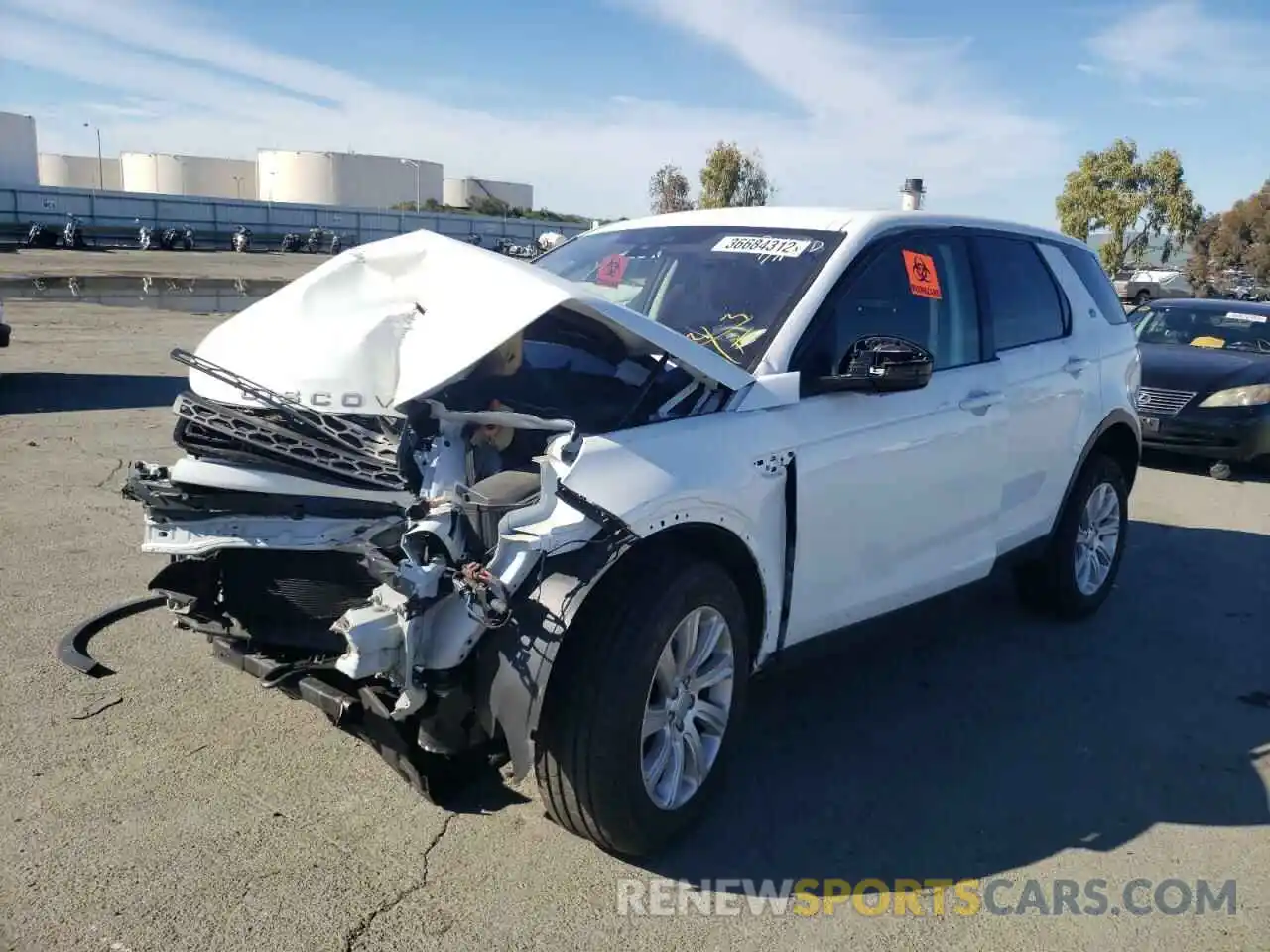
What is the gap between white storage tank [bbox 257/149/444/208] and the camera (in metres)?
107

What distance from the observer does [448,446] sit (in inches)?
127

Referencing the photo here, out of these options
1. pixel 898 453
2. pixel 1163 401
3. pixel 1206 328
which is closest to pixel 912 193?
pixel 898 453

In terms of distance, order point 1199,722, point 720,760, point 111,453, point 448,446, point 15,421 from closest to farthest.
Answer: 1. point 448,446
2. point 720,760
3. point 1199,722
4. point 111,453
5. point 15,421

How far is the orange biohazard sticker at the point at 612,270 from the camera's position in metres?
4.77

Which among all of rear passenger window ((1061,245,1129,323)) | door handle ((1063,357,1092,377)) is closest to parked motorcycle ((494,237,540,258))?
door handle ((1063,357,1092,377))

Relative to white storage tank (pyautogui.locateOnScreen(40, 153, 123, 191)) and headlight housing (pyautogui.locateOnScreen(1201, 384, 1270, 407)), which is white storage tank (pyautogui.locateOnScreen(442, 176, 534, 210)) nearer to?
white storage tank (pyautogui.locateOnScreen(40, 153, 123, 191))

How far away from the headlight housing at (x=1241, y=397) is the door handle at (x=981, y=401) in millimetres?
→ 6567

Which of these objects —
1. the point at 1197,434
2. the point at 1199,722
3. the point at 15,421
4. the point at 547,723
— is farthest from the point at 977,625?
the point at 15,421

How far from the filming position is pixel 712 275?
4.39 metres

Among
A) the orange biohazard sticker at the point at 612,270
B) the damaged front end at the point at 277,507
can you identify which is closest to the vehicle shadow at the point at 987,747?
the damaged front end at the point at 277,507

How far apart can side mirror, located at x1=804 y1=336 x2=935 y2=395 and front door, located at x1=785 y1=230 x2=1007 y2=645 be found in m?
0.06

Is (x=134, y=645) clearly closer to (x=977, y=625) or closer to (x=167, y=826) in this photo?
(x=167, y=826)

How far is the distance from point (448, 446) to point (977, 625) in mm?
3607

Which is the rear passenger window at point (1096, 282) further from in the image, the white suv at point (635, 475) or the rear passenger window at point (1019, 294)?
the white suv at point (635, 475)
